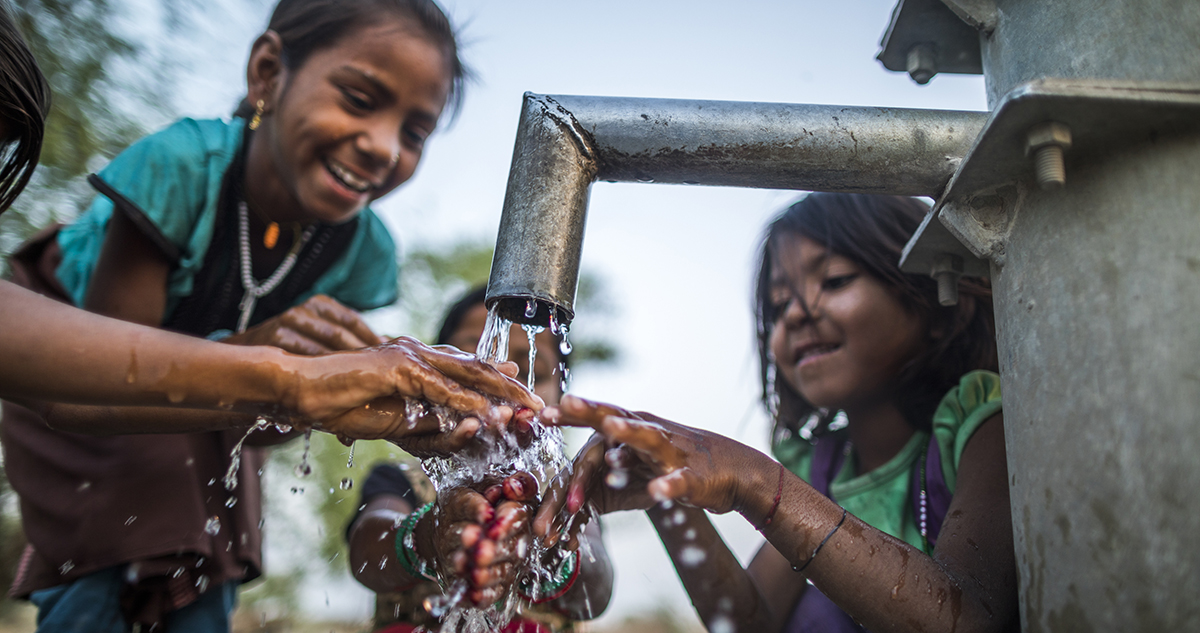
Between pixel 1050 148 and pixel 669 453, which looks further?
pixel 669 453

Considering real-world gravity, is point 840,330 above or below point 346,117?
below

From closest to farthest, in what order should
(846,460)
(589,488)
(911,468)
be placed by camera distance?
1. (589,488)
2. (911,468)
3. (846,460)

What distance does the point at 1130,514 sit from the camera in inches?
42.2

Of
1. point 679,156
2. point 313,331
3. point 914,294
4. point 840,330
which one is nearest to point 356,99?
point 313,331

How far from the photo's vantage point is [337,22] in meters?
2.55

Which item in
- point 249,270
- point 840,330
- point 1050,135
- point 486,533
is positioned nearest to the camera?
point 1050,135

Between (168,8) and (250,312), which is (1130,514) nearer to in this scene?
(250,312)

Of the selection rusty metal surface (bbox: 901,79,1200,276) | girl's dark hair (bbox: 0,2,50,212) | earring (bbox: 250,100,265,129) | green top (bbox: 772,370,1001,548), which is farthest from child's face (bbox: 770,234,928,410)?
girl's dark hair (bbox: 0,2,50,212)

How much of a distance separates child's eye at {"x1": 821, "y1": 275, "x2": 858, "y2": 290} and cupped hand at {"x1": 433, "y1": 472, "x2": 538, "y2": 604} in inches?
53.6

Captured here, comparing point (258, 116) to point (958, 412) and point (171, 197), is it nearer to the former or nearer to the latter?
point (171, 197)

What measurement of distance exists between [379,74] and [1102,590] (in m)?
2.45

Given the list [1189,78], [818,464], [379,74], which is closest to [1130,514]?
[1189,78]

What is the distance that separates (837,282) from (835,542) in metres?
1.27

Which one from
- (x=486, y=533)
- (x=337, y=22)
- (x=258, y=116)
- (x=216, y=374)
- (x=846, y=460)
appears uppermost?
(x=337, y=22)
